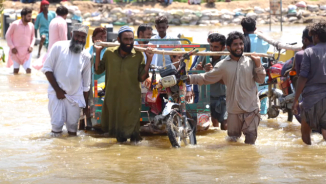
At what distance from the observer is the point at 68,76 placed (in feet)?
24.1

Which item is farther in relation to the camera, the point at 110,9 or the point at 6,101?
the point at 110,9

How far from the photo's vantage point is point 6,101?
11.4 meters

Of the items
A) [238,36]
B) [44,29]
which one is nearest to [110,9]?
[44,29]

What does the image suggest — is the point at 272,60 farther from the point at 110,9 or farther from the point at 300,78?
the point at 110,9

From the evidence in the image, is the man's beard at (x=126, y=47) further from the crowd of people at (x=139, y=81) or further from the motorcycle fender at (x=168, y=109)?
the motorcycle fender at (x=168, y=109)

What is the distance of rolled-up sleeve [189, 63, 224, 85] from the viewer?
22.3 feet

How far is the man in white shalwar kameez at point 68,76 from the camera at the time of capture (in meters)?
7.34

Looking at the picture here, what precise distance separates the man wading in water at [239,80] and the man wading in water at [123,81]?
643mm

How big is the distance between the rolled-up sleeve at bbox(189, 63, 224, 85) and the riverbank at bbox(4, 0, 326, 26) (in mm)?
31440

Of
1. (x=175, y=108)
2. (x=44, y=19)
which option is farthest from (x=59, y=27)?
(x=175, y=108)

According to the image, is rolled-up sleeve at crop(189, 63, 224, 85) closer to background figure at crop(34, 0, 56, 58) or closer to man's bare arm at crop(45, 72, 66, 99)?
man's bare arm at crop(45, 72, 66, 99)

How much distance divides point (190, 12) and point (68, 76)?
1275 inches

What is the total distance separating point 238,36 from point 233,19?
107 ft

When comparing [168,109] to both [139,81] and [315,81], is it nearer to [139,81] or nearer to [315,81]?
[139,81]
